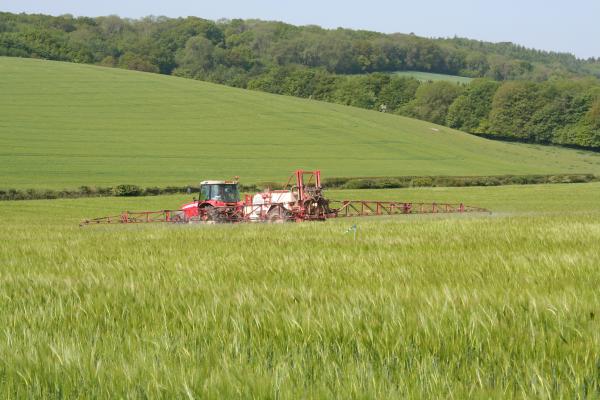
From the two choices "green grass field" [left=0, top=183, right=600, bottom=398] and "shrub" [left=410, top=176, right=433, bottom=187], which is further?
"shrub" [left=410, top=176, right=433, bottom=187]

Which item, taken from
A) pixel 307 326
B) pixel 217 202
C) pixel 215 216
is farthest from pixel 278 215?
pixel 307 326

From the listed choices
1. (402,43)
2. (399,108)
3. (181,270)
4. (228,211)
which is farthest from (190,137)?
(402,43)

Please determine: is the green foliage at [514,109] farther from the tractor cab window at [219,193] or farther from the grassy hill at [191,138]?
the tractor cab window at [219,193]

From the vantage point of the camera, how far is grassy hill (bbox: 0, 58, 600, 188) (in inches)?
2514

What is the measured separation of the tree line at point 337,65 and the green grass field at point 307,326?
10934cm

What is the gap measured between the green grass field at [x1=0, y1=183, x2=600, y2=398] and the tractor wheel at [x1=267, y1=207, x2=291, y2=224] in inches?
783

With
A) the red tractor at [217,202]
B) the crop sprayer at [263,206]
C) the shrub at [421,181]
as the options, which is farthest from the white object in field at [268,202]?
the shrub at [421,181]

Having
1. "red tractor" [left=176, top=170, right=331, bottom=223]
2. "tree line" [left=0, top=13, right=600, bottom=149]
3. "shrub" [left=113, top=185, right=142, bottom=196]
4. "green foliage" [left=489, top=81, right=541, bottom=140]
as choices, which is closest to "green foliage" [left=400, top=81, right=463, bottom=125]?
"tree line" [left=0, top=13, right=600, bottom=149]

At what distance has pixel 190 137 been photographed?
257 ft

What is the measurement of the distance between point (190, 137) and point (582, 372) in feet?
250

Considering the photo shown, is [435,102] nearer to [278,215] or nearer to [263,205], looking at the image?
[263,205]

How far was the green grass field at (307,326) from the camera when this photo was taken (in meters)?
3.36

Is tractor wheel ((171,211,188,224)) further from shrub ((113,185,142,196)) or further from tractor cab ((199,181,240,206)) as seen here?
shrub ((113,185,142,196))

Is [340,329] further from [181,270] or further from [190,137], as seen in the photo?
[190,137]
